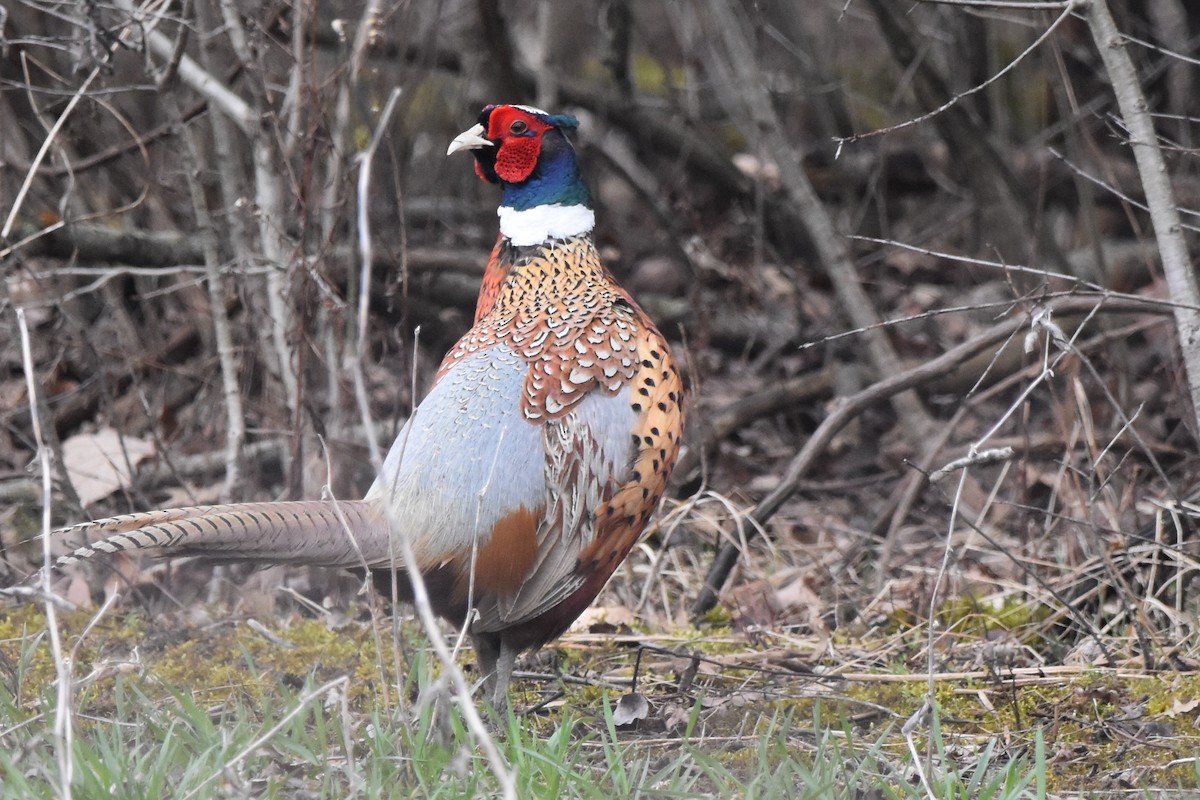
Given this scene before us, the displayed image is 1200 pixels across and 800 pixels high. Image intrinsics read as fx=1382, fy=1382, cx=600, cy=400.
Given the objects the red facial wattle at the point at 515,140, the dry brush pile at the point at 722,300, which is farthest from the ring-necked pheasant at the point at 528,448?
the dry brush pile at the point at 722,300

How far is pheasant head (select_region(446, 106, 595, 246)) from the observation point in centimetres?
355

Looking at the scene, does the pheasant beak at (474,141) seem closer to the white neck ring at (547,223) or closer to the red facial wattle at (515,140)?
the red facial wattle at (515,140)

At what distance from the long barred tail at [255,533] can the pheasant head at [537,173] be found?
0.91 metres

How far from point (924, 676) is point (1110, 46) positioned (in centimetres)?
→ 159

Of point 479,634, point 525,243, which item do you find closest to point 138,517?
point 479,634

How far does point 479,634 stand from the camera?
3385 millimetres

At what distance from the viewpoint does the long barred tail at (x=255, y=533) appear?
2.65 metres

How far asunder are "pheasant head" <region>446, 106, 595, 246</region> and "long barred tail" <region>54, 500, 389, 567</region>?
905 millimetres

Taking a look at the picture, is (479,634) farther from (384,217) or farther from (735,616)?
(384,217)

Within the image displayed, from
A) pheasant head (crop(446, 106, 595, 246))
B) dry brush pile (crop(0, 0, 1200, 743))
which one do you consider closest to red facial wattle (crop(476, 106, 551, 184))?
pheasant head (crop(446, 106, 595, 246))

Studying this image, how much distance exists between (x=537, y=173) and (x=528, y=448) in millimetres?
787

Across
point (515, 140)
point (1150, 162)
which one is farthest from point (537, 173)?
point (1150, 162)

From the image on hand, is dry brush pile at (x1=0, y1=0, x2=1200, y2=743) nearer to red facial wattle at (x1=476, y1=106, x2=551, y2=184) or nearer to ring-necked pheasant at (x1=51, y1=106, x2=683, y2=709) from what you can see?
ring-necked pheasant at (x1=51, y1=106, x2=683, y2=709)

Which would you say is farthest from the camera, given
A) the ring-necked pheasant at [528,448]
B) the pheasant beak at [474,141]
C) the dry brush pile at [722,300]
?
the dry brush pile at [722,300]
